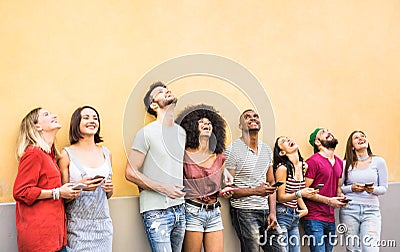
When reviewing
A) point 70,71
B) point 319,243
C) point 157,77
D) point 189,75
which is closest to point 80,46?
point 70,71

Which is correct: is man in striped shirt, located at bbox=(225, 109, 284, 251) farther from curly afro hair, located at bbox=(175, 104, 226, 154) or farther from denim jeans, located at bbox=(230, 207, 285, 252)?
curly afro hair, located at bbox=(175, 104, 226, 154)

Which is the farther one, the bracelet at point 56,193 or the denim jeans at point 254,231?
the denim jeans at point 254,231

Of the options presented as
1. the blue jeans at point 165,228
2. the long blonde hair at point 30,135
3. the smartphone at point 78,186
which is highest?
the long blonde hair at point 30,135

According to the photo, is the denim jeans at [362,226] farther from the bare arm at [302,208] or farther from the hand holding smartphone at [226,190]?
the hand holding smartphone at [226,190]

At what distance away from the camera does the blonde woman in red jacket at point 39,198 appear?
14.0 ft

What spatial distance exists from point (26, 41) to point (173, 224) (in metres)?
1.99

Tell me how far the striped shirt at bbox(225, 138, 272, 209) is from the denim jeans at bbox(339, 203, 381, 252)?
3.76 ft

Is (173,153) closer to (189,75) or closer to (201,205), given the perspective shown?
(201,205)

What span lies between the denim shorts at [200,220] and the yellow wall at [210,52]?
609 mm

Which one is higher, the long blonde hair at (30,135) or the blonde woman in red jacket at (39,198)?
the long blonde hair at (30,135)

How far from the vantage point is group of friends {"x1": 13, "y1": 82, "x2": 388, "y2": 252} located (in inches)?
173

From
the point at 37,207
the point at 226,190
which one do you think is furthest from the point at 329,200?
the point at 37,207

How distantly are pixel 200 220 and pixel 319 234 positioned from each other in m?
1.48

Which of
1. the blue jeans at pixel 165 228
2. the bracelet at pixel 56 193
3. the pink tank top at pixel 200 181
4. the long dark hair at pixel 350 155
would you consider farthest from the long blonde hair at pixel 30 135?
the long dark hair at pixel 350 155
